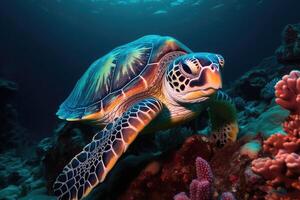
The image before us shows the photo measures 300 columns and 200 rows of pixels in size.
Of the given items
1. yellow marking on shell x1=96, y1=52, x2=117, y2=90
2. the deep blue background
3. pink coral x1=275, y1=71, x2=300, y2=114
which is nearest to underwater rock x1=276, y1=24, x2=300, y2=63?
yellow marking on shell x1=96, y1=52, x2=117, y2=90

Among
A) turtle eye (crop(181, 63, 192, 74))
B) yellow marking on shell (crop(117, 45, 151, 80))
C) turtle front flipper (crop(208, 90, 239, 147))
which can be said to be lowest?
turtle front flipper (crop(208, 90, 239, 147))

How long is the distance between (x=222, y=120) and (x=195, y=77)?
1.18 metres

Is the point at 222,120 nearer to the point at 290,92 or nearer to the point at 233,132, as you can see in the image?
the point at 233,132

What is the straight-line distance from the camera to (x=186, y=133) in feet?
14.8

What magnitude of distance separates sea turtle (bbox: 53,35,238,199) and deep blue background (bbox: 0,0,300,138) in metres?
13.0

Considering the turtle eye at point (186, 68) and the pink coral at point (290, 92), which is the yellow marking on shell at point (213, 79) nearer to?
the turtle eye at point (186, 68)

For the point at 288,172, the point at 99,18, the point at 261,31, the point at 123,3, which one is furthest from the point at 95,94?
the point at 261,31

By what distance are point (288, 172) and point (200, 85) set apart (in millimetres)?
1323

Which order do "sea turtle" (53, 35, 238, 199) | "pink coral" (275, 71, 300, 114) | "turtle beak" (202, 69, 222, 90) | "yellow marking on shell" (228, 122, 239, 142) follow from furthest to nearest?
"yellow marking on shell" (228, 122, 239, 142)
"turtle beak" (202, 69, 222, 90)
"sea turtle" (53, 35, 238, 199)
"pink coral" (275, 71, 300, 114)

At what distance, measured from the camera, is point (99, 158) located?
2.43 meters

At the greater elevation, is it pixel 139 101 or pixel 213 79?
pixel 213 79

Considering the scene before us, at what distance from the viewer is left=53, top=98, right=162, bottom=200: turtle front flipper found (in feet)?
7.56

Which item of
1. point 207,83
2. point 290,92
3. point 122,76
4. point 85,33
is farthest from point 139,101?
point 85,33

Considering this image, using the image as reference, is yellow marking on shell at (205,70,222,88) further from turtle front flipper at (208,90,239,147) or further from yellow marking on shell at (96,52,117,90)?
yellow marking on shell at (96,52,117,90)
